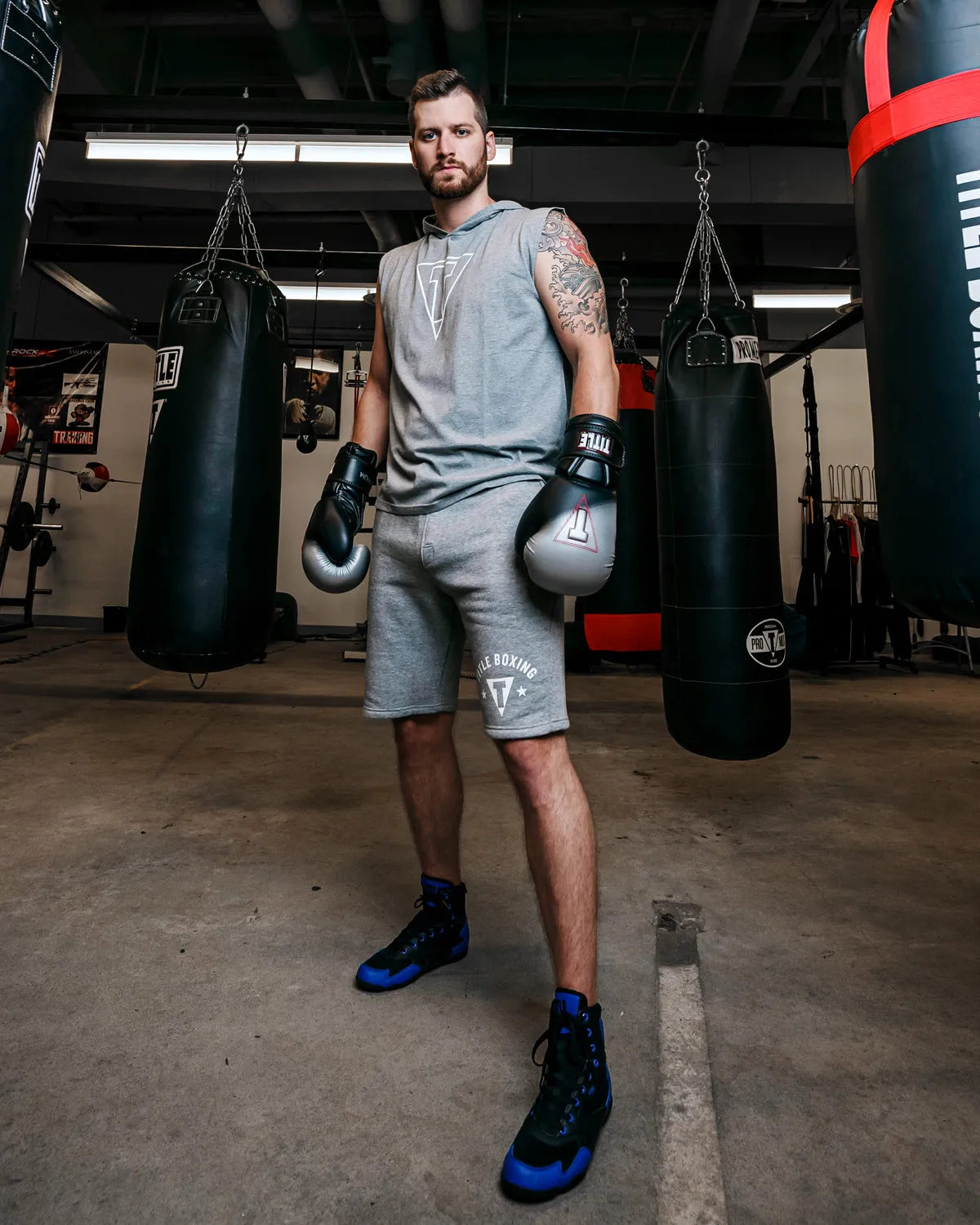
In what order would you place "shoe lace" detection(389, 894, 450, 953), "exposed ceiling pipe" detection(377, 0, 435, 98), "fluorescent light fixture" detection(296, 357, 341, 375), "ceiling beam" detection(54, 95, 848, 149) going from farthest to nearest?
"fluorescent light fixture" detection(296, 357, 341, 375) → "exposed ceiling pipe" detection(377, 0, 435, 98) → "ceiling beam" detection(54, 95, 848, 149) → "shoe lace" detection(389, 894, 450, 953)

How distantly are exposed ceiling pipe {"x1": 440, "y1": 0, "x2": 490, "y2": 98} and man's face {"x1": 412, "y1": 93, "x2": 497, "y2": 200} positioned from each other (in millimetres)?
3203

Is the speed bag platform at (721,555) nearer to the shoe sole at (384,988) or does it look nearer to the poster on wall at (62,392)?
the shoe sole at (384,988)

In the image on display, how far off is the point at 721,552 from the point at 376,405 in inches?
34.4

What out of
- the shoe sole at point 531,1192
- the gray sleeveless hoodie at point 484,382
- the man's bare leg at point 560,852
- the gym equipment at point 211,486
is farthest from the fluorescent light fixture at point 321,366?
the shoe sole at point 531,1192

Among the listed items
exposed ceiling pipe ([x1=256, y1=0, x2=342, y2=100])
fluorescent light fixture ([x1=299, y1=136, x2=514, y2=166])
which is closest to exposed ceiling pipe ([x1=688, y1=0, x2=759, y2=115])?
fluorescent light fixture ([x1=299, y1=136, x2=514, y2=166])

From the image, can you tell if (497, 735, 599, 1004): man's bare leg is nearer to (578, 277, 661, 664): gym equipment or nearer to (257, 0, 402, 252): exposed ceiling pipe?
(578, 277, 661, 664): gym equipment

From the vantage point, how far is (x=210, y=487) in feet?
5.58

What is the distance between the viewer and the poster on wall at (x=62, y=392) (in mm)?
8031

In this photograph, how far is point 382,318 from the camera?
1.45 metres

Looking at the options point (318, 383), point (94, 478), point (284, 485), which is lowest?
point (94, 478)

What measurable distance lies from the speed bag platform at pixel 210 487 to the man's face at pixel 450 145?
0.70 meters

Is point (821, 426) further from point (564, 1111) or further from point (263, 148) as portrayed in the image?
point (564, 1111)

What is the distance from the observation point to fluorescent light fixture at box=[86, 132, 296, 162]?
12.5ft

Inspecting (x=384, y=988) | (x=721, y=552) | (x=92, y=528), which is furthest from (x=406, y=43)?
(x=92, y=528)
